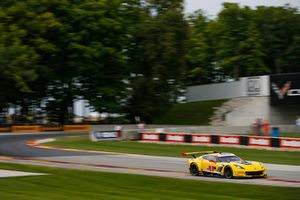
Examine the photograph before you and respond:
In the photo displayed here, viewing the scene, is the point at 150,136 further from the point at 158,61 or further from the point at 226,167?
the point at 158,61

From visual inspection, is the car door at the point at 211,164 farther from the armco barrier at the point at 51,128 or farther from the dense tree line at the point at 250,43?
the dense tree line at the point at 250,43

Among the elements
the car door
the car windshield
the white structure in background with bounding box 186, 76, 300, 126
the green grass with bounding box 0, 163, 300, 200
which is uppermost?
the white structure in background with bounding box 186, 76, 300, 126

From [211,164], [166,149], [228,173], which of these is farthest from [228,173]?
[166,149]

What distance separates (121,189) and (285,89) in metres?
34.4

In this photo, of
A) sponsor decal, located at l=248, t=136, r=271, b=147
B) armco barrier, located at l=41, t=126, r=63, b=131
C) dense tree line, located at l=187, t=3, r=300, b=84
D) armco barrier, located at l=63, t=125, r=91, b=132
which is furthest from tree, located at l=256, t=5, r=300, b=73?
sponsor decal, located at l=248, t=136, r=271, b=147

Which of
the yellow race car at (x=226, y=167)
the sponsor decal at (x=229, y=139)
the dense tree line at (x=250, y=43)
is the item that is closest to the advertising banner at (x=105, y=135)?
the sponsor decal at (x=229, y=139)

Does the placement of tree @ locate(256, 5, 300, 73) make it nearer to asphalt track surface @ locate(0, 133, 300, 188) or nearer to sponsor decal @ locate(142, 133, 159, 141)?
sponsor decal @ locate(142, 133, 159, 141)

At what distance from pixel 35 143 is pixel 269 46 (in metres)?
41.6

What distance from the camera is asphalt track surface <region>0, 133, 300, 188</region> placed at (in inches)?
805

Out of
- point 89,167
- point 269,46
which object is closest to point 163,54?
point 269,46

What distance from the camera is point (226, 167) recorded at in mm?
20625

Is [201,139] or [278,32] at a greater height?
[278,32]

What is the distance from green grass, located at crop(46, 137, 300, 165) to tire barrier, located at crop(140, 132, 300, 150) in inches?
26.1

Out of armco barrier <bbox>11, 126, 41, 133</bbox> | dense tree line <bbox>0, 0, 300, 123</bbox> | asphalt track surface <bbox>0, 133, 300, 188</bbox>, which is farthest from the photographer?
dense tree line <bbox>0, 0, 300, 123</bbox>
